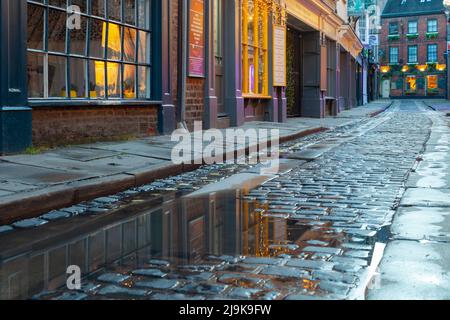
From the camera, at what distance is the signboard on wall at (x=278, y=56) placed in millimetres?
18375

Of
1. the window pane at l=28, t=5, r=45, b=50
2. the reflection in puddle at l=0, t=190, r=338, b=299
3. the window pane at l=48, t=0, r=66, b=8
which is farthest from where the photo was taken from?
the window pane at l=48, t=0, r=66, b=8

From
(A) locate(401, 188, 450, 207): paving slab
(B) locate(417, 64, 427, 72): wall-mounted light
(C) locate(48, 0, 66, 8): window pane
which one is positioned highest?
(B) locate(417, 64, 427, 72): wall-mounted light

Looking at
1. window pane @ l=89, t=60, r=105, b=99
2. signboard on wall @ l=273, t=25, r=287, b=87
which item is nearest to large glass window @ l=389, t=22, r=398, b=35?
signboard on wall @ l=273, t=25, r=287, b=87

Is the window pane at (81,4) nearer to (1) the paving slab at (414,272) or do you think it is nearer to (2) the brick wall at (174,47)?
(2) the brick wall at (174,47)

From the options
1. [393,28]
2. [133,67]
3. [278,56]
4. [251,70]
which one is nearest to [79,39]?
[133,67]

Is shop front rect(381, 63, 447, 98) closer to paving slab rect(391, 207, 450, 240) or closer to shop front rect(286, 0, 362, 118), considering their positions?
shop front rect(286, 0, 362, 118)

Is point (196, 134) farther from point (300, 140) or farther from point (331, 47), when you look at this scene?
point (331, 47)

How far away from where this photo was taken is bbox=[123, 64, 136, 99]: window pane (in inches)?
424

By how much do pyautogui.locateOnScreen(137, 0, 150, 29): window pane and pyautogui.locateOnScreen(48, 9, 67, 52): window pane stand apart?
2.32 metres

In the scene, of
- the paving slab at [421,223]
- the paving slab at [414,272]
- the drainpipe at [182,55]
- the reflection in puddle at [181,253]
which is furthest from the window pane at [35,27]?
the paving slab at [414,272]

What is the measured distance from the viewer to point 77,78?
30.9 feet

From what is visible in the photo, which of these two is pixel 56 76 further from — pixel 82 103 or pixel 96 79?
pixel 96 79

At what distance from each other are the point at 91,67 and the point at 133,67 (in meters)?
1.35

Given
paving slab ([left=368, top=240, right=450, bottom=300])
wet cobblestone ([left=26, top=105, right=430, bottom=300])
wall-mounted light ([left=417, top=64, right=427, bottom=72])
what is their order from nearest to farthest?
paving slab ([left=368, top=240, right=450, bottom=300]), wet cobblestone ([left=26, top=105, right=430, bottom=300]), wall-mounted light ([left=417, top=64, right=427, bottom=72])
